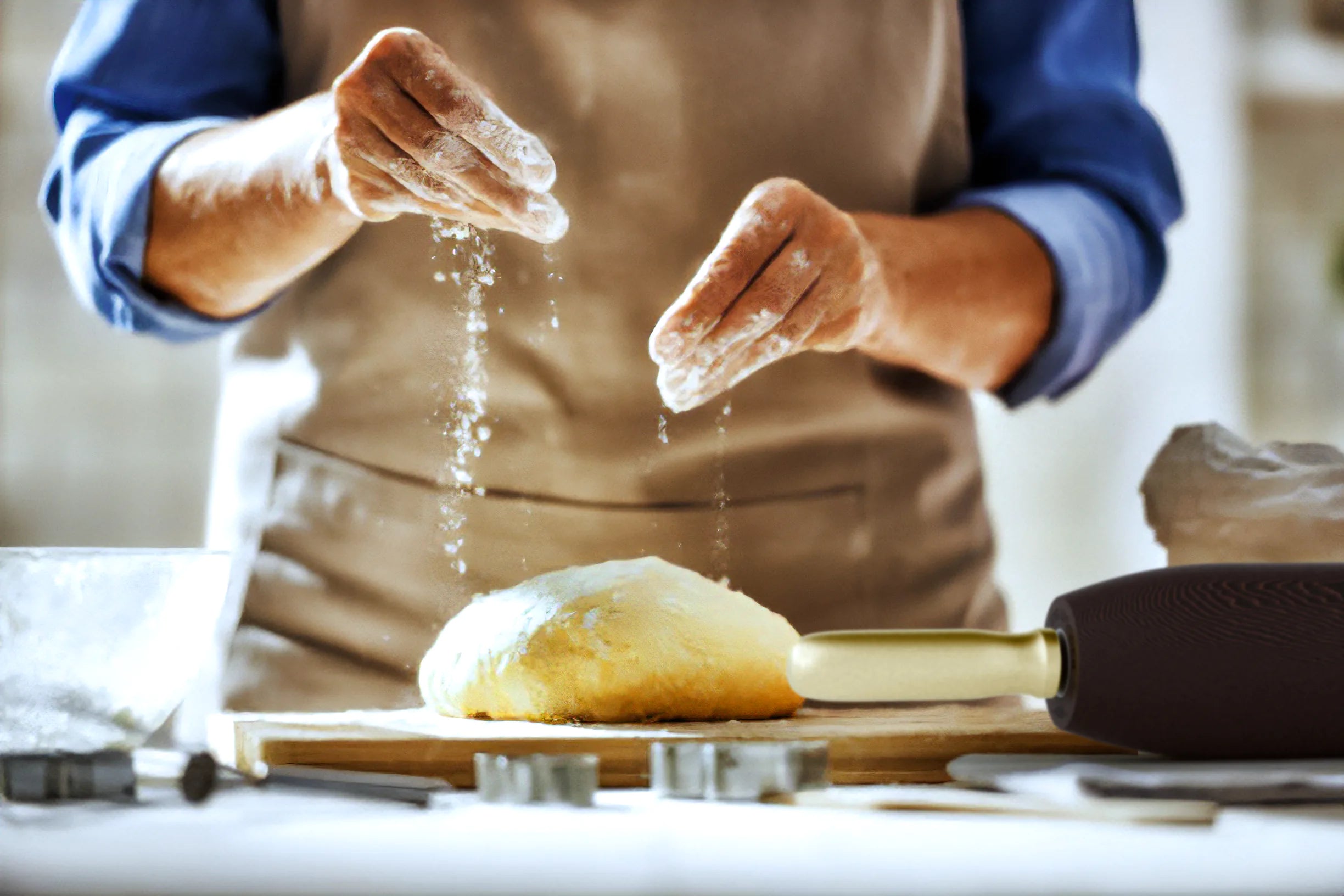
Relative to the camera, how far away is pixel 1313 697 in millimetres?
489

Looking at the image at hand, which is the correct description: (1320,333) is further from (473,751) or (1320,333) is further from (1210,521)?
(473,751)

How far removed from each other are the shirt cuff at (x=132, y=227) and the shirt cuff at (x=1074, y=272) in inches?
20.3

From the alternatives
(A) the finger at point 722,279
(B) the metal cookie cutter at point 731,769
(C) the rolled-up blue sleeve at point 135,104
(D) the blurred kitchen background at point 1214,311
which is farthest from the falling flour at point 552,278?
(B) the metal cookie cutter at point 731,769

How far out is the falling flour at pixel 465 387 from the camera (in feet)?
2.87

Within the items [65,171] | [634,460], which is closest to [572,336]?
[634,460]

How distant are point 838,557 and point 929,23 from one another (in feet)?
1.25

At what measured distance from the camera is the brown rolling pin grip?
486 mm

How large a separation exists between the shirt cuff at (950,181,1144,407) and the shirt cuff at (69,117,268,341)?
0.52m

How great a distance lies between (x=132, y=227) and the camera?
83cm

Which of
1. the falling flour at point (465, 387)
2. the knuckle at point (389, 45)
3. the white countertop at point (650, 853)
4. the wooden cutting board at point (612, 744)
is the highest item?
the knuckle at point (389, 45)

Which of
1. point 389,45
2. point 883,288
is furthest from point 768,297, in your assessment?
point 389,45

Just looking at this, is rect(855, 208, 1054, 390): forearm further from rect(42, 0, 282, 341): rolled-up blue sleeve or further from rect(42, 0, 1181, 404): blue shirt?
rect(42, 0, 282, 341): rolled-up blue sleeve

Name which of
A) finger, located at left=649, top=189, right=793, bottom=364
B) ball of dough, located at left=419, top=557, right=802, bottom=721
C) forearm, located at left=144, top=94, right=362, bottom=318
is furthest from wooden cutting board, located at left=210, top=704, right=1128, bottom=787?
forearm, located at left=144, top=94, right=362, bottom=318

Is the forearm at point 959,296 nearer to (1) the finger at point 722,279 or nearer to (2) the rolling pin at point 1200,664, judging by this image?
(1) the finger at point 722,279
